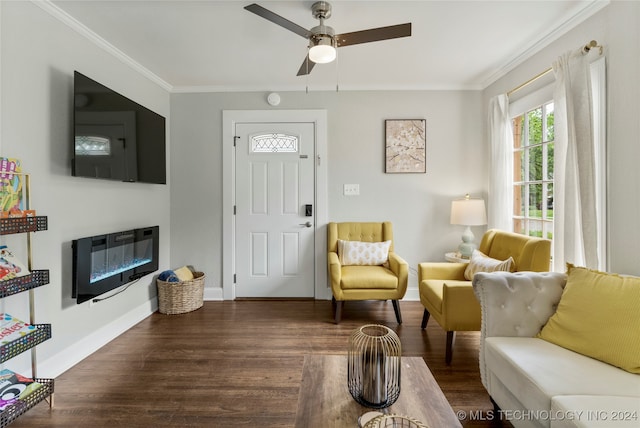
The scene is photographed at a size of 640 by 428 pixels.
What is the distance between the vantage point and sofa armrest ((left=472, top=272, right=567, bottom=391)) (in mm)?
1574

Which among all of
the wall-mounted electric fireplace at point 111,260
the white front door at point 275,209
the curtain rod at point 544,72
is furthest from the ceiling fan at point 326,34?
the wall-mounted electric fireplace at point 111,260

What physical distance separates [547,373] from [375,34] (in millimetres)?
1978

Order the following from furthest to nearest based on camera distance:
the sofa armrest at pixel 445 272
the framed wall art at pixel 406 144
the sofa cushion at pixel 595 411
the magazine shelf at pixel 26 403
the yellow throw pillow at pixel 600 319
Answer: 1. the framed wall art at pixel 406 144
2. the sofa armrest at pixel 445 272
3. the magazine shelf at pixel 26 403
4. the yellow throw pillow at pixel 600 319
5. the sofa cushion at pixel 595 411

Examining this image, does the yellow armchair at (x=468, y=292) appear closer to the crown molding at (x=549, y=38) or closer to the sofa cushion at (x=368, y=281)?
the sofa cushion at (x=368, y=281)

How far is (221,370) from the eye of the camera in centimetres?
204

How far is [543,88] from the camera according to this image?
248 centimetres

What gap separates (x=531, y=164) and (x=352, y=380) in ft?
8.77

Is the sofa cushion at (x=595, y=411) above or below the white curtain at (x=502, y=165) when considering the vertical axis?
below

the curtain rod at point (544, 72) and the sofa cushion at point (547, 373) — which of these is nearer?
the sofa cushion at point (547, 373)

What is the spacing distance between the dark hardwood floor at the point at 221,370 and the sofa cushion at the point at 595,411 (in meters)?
0.64

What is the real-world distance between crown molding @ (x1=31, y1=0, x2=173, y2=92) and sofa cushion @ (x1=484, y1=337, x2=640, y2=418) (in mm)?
3408

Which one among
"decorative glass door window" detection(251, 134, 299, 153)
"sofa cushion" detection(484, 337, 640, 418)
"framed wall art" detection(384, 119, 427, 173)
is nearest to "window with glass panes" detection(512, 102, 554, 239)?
"framed wall art" detection(384, 119, 427, 173)

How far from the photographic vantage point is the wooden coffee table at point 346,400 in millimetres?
1036

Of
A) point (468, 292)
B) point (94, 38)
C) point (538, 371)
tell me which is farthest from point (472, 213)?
point (94, 38)
